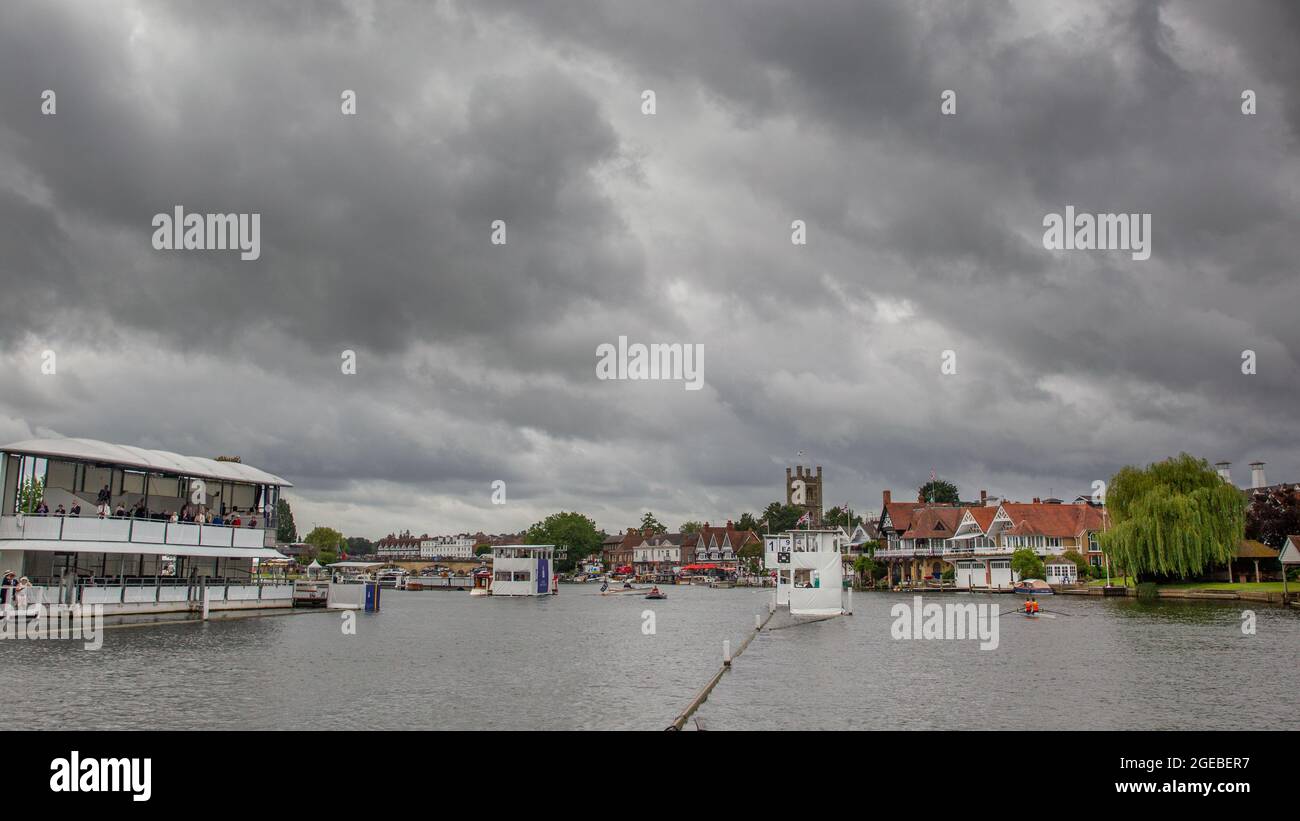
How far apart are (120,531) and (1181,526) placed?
78619mm

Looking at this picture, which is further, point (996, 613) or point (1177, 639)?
point (996, 613)

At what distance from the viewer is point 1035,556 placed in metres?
112

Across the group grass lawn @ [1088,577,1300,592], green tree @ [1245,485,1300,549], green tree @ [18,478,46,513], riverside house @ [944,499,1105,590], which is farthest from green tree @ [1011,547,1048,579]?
green tree @ [18,478,46,513]

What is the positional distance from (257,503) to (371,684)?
3707cm

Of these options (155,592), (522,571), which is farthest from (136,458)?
(522,571)

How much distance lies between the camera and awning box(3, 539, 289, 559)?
143 feet

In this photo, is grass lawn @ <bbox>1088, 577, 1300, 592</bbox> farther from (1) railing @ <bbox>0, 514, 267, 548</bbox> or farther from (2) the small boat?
(1) railing @ <bbox>0, 514, 267, 548</bbox>

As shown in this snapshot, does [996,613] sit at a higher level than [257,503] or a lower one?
lower

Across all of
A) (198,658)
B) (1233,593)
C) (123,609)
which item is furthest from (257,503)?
(1233,593)

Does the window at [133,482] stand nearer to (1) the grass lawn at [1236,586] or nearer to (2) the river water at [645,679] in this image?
(2) the river water at [645,679]

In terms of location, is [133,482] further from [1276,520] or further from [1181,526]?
[1276,520]
